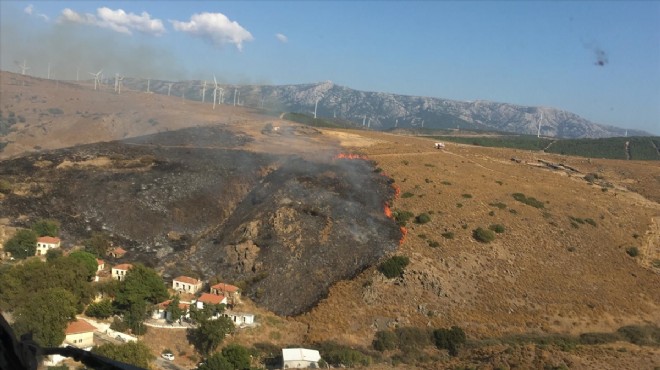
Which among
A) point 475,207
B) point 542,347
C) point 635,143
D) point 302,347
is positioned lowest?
point 302,347

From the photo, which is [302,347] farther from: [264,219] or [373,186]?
[373,186]

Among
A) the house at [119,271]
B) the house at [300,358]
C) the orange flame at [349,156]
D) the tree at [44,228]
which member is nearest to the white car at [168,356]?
the house at [300,358]

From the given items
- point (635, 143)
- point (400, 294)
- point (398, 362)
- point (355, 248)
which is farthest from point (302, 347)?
point (635, 143)

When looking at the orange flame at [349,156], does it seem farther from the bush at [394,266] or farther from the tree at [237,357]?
the tree at [237,357]

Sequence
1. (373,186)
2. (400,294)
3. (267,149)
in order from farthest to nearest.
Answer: (267,149), (373,186), (400,294)

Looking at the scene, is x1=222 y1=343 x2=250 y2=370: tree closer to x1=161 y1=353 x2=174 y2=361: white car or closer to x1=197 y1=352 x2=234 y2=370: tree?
x1=197 y1=352 x2=234 y2=370: tree

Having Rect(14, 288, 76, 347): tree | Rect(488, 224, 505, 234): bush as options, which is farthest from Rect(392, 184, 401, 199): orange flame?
Rect(14, 288, 76, 347): tree

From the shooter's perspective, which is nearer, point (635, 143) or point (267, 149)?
point (267, 149)
